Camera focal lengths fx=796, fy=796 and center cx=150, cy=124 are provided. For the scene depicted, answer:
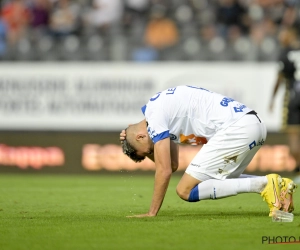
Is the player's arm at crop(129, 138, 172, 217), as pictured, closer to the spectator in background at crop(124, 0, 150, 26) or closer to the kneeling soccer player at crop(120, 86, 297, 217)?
the kneeling soccer player at crop(120, 86, 297, 217)

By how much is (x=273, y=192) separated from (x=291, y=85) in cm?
721

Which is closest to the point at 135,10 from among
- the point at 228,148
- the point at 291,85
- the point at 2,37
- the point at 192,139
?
the point at 2,37

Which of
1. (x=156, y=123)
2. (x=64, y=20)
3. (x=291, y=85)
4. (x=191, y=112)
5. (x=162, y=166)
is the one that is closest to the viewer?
(x=162, y=166)

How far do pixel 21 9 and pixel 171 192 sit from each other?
720 cm

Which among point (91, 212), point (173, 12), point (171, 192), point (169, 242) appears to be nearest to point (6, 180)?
Result: point (171, 192)

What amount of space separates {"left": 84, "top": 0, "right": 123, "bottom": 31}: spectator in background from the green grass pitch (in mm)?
5564

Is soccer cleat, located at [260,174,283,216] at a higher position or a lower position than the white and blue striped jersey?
lower

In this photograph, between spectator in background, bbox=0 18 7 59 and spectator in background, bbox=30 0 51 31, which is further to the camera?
spectator in background, bbox=30 0 51 31

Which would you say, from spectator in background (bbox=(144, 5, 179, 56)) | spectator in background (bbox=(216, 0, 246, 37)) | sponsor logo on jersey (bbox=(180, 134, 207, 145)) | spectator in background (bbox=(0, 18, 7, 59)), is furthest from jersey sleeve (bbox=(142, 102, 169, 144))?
spectator in background (bbox=(0, 18, 7, 59))

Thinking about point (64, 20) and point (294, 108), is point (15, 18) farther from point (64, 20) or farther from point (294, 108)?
point (294, 108)

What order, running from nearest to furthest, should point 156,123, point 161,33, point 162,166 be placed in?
point 162,166
point 156,123
point 161,33

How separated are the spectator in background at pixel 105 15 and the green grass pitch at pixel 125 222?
18.3ft

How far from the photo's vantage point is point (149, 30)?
16969 mm

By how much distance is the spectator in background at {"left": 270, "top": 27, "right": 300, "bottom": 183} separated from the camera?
14.7m
